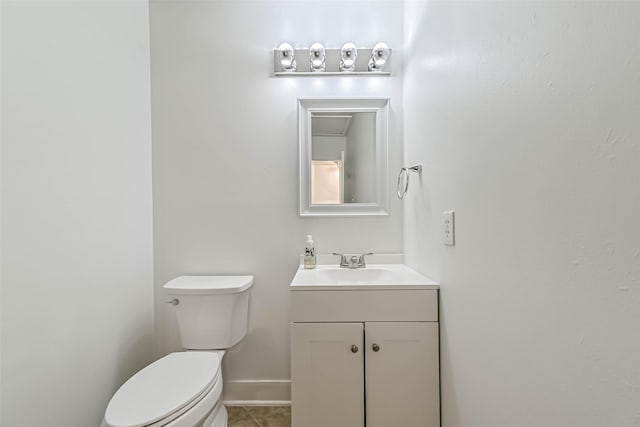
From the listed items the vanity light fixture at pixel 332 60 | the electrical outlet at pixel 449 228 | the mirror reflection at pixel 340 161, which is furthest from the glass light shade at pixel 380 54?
the electrical outlet at pixel 449 228

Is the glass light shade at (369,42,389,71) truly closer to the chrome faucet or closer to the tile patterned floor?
the chrome faucet

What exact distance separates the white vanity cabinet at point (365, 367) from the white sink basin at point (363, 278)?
0.10 meters

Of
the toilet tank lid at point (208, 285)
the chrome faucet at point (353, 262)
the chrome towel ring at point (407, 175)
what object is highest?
the chrome towel ring at point (407, 175)

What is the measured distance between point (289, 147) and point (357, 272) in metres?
0.80

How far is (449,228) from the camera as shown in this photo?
0.95 m

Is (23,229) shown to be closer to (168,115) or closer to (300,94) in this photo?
(168,115)

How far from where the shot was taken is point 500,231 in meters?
0.68

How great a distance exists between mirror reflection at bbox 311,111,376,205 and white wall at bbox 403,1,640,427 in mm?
601

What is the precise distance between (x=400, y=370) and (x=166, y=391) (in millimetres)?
865

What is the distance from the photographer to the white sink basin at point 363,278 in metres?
1.07

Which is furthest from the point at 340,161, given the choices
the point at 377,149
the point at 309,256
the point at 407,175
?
the point at 309,256

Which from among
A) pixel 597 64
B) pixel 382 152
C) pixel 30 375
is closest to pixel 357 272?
pixel 382 152

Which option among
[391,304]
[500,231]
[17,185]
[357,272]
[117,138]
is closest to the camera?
[500,231]

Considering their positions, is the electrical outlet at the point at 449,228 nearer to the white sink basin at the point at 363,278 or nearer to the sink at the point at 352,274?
the white sink basin at the point at 363,278
